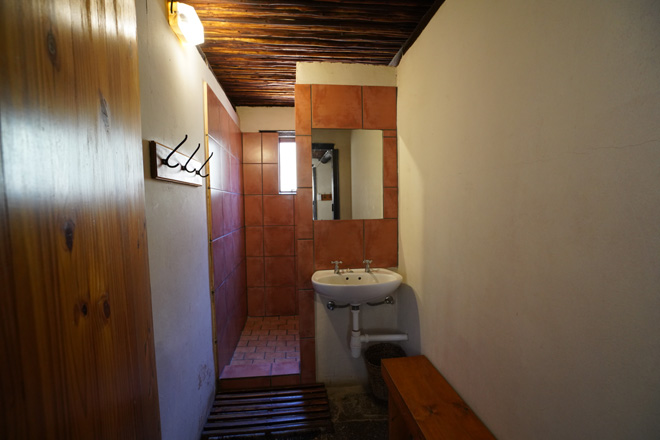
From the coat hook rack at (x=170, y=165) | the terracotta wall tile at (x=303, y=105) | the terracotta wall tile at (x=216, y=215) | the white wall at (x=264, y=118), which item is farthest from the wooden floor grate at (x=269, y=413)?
the white wall at (x=264, y=118)

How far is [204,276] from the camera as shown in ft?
5.93

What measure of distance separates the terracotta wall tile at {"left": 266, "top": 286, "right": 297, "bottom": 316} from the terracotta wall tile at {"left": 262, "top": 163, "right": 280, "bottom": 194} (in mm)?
1224

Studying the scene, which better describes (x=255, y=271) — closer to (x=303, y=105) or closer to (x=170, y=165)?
(x=303, y=105)

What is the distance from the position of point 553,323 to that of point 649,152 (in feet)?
1.71

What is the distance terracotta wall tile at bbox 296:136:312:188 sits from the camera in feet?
6.78

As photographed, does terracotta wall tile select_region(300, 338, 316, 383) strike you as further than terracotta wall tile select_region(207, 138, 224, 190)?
Yes

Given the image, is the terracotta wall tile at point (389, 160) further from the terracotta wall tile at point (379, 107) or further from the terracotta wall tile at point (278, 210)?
the terracotta wall tile at point (278, 210)

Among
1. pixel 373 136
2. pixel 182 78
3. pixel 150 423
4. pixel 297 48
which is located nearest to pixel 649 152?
pixel 150 423

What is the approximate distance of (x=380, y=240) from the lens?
2.16 metres

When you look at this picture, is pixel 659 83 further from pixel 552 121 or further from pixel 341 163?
pixel 341 163

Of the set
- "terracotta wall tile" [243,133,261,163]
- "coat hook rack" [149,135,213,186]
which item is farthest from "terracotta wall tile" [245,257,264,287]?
"coat hook rack" [149,135,213,186]

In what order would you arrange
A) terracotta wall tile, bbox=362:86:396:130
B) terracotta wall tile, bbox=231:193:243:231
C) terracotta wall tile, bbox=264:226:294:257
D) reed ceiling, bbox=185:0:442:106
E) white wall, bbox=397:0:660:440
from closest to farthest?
white wall, bbox=397:0:660:440
reed ceiling, bbox=185:0:442:106
terracotta wall tile, bbox=362:86:396:130
terracotta wall tile, bbox=231:193:243:231
terracotta wall tile, bbox=264:226:294:257

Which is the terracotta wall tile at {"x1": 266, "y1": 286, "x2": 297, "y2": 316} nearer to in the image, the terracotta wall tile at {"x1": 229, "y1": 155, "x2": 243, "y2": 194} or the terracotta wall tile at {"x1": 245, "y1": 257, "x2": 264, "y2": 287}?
the terracotta wall tile at {"x1": 245, "y1": 257, "x2": 264, "y2": 287}

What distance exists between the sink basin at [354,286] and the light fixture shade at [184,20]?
Answer: 1.62 metres
